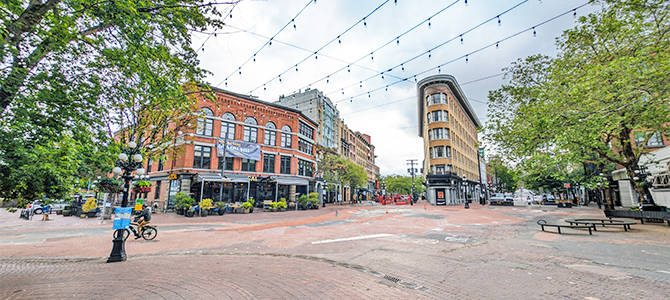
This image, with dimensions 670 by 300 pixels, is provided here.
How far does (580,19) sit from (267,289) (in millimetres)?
18615

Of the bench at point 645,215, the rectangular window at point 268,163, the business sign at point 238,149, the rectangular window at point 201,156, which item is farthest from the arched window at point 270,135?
the bench at point 645,215

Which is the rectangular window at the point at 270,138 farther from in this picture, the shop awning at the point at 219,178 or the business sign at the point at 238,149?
the shop awning at the point at 219,178

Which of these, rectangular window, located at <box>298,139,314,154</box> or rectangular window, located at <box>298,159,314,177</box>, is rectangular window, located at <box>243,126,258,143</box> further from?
rectangular window, located at <box>298,159,314,177</box>

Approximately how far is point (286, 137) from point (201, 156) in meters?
11.2

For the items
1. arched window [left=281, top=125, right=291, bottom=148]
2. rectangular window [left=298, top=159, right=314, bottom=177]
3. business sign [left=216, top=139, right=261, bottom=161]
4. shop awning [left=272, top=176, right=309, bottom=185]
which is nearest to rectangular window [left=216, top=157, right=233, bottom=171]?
business sign [left=216, top=139, right=261, bottom=161]

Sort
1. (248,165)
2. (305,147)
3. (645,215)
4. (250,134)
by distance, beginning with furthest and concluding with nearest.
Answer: (305,147) < (250,134) < (248,165) < (645,215)

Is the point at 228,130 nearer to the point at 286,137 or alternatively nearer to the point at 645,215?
the point at 286,137

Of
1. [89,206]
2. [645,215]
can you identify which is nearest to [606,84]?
[645,215]

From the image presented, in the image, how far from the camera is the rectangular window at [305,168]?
3812 centimetres

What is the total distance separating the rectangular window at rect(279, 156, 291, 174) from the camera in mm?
34875

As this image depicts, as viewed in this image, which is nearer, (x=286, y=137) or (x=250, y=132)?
(x=250, y=132)

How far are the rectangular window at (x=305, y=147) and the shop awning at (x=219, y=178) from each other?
35.7 ft

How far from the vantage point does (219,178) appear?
2655 cm

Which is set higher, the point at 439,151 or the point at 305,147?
the point at 439,151
